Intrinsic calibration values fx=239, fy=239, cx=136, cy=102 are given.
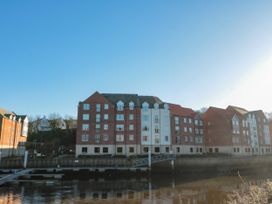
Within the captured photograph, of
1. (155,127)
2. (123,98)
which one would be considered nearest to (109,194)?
(155,127)

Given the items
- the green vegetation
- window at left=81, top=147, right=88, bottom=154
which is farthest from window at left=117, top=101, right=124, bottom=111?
the green vegetation

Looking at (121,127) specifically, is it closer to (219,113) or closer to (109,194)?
(219,113)

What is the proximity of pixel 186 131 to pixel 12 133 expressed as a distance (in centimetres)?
4387

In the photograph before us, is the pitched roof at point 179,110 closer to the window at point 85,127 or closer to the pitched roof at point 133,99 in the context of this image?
the pitched roof at point 133,99

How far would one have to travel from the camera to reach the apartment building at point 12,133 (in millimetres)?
52219

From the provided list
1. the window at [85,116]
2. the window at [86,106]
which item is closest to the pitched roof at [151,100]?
the window at [86,106]

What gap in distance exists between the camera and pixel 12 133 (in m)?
57.8

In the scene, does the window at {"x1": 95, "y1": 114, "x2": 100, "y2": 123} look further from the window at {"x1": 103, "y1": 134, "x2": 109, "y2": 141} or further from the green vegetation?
the green vegetation

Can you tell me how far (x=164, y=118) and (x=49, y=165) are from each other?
103 feet

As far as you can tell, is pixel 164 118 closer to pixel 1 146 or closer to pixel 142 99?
pixel 142 99

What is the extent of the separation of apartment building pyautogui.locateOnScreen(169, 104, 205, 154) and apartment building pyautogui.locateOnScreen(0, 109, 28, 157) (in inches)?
1546

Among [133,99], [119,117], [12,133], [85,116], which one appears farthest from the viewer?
[133,99]

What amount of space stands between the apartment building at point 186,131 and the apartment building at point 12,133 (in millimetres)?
39267

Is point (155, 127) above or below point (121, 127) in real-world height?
above
